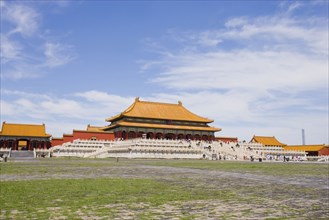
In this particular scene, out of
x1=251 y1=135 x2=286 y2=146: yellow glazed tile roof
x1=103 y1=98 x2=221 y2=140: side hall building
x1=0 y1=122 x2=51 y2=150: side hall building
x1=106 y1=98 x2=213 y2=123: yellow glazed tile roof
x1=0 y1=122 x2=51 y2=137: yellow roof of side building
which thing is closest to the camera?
x1=0 y1=122 x2=51 y2=150: side hall building

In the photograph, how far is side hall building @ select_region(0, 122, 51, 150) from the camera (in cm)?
6150

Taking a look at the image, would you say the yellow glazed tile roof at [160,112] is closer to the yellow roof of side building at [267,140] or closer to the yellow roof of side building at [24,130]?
the yellow roof of side building at [267,140]

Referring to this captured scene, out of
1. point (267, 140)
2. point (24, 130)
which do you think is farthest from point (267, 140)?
point (24, 130)

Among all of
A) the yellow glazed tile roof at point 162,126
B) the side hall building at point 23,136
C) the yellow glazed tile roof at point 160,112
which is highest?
the yellow glazed tile roof at point 160,112

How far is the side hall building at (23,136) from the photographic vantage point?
6150 cm

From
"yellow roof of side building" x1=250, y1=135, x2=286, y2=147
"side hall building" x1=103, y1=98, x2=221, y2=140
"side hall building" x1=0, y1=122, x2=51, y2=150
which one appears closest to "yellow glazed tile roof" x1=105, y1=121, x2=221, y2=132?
"side hall building" x1=103, y1=98, x2=221, y2=140

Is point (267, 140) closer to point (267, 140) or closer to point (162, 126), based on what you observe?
point (267, 140)

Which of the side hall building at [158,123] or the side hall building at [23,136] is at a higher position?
the side hall building at [158,123]

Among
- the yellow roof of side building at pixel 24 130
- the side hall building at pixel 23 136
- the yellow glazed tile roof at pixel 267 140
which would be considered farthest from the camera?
the yellow glazed tile roof at pixel 267 140

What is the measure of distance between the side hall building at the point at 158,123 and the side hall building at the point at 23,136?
45.1 feet

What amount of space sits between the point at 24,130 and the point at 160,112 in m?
28.9

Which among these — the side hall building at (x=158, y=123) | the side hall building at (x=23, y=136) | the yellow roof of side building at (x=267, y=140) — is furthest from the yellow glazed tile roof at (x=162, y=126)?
the side hall building at (x=23, y=136)

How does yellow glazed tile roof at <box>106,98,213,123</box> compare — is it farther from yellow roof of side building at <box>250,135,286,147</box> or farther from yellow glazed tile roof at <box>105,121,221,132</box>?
yellow roof of side building at <box>250,135,286,147</box>

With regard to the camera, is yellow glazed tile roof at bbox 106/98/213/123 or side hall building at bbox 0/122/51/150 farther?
yellow glazed tile roof at bbox 106/98/213/123
